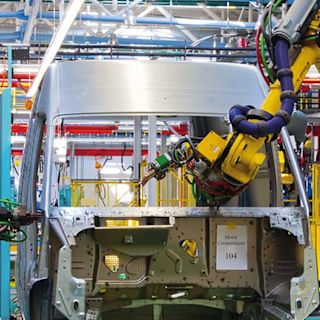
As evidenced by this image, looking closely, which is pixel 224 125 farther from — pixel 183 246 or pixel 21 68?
pixel 21 68

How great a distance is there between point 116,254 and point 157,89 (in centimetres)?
126

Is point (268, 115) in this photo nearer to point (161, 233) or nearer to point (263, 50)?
point (263, 50)

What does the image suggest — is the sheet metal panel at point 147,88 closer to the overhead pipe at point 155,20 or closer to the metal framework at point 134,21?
the metal framework at point 134,21

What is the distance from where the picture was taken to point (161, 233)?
177 inches

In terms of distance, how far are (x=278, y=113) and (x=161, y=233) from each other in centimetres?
131

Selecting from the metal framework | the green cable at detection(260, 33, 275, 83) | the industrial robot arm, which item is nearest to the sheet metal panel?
the industrial robot arm

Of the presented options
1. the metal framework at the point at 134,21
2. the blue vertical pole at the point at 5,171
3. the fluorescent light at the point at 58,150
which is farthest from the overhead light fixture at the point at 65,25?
the metal framework at the point at 134,21

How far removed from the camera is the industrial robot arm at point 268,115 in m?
3.78

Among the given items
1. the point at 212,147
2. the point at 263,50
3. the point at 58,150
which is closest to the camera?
the point at 263,50

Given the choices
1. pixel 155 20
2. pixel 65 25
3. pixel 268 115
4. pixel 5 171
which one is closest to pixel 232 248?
pixel 268 115

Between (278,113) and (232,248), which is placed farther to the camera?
(232,248)

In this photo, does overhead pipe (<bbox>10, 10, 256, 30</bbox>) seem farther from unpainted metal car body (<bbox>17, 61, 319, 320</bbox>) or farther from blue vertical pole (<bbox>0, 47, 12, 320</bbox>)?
unpainted metal car body (<bbox>17, 61, 319, 320</bbox>)

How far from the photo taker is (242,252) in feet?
15.8

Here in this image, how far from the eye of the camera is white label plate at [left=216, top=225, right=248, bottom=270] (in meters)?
4.76
